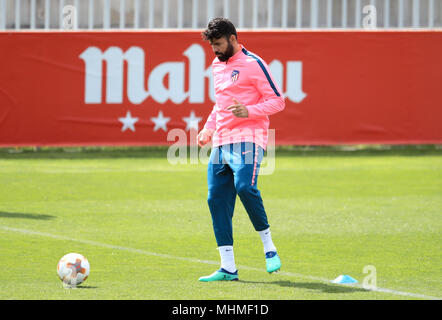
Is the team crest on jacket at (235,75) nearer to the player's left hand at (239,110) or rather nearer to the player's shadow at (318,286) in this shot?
the player's left hand at (239,110)

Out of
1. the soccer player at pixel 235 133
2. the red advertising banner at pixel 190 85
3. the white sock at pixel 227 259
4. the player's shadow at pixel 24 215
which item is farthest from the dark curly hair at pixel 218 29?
the red advertising banner at pixel 190 85

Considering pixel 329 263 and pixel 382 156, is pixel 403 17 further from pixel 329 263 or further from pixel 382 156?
pixel 329 263

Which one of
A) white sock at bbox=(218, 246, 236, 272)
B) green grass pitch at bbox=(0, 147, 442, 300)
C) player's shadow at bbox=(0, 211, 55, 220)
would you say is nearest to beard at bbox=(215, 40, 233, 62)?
white sock at bbox=(218, 246, 236, 272)

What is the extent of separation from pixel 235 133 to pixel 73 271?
5.79 feet

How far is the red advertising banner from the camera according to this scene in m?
18.2

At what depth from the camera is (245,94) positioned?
782 cm

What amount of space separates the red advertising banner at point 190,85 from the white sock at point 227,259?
10661 mm

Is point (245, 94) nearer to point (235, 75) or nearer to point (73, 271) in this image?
point (235, 75)

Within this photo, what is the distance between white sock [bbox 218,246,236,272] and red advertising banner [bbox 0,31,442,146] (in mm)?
10661

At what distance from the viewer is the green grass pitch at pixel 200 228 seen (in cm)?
738

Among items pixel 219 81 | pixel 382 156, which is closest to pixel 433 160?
pixel 382 156

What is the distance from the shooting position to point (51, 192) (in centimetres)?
1344

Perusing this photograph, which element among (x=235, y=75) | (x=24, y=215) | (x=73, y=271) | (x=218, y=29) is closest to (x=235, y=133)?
(x=235, y=75)
